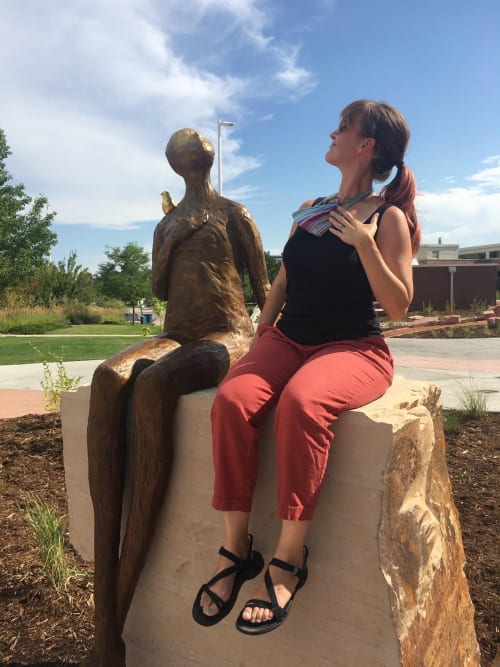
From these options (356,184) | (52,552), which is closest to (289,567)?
(356,184)

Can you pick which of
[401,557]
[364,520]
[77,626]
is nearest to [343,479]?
[364,520]

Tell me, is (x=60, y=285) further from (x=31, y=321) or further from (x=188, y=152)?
(x=188, y=152)

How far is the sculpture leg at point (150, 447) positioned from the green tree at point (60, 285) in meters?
25.7

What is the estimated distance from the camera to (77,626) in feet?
8.46

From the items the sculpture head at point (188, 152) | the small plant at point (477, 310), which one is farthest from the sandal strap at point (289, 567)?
the small plant at point (477, 310)

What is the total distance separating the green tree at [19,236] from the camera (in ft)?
78.7

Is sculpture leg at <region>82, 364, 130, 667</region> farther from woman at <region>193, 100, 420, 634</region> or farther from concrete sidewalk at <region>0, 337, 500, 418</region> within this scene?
concrete sidewalk at <region>0, 337, 500, 418</region>

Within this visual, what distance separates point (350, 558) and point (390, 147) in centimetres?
142

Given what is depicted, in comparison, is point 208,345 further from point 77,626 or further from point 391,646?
point 77,626

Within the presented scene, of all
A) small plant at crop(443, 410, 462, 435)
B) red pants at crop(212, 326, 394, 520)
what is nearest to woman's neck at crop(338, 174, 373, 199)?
red pants at crop(212, 326, 394, 520)

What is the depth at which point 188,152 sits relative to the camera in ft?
8.55

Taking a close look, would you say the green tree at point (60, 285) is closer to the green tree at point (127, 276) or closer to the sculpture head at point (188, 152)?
the green tree at point (127, 276)

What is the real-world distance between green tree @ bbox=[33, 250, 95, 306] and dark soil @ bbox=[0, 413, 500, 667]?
76.5 ft

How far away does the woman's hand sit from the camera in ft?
6.10
